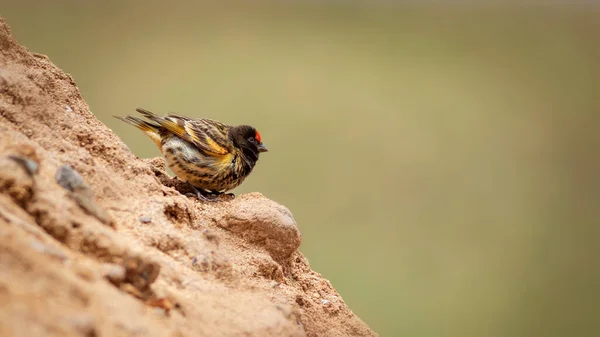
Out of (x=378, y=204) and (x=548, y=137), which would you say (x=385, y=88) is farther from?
(x=548, y=137)


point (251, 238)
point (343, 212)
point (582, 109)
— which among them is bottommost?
point (251, 238)

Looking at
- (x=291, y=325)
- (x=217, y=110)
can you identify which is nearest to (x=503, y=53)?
(x=217, y=110)

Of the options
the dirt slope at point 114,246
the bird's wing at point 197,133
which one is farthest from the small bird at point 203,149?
the dirt slope at point 114,246

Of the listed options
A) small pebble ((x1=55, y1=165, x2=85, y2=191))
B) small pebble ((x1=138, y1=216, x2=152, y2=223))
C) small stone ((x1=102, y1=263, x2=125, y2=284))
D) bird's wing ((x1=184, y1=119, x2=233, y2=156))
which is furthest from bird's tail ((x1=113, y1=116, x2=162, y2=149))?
small stone ((x1=102, y1=263, x2=125, y2=284))

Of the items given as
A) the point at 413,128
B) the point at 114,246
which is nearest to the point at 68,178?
the point at 114,246

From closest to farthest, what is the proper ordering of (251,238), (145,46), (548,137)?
(251,238) < (145,46) < (548,137)

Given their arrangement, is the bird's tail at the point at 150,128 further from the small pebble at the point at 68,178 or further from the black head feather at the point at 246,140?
the small pebble at the point at 68,178

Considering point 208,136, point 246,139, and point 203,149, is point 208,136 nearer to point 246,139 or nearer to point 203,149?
point 203,149
